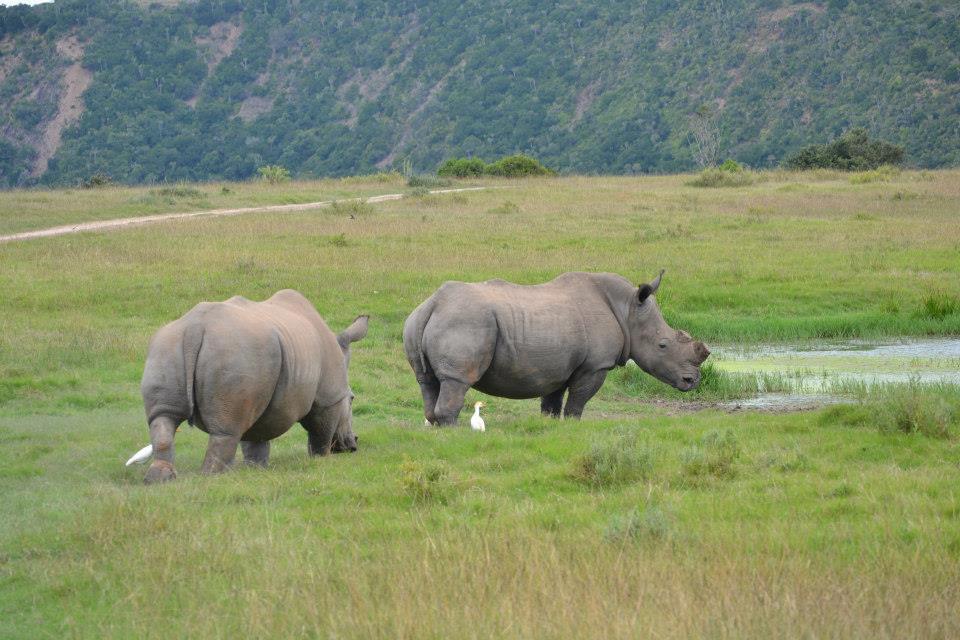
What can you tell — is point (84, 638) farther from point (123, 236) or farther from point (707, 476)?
point (123, 236)

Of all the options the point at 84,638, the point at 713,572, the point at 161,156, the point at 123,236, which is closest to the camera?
the point at 84,638

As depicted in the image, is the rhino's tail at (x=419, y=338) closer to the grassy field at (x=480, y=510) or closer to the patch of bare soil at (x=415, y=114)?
the grassy field at (x=480, y=510)

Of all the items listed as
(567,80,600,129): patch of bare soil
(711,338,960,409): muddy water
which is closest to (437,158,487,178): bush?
(567,80,600,129): patch of bare soil

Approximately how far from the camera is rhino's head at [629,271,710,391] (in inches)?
488

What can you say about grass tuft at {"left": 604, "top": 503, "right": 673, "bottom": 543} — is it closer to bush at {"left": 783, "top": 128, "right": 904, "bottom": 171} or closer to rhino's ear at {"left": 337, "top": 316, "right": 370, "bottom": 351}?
rhino's ear at {"left": 337, "top": 316, "right": 370, "bottom": 351}

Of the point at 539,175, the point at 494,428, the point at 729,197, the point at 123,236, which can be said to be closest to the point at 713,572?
the point at 494,428

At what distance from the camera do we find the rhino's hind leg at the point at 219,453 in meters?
8.96

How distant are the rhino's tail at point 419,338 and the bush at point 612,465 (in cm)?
303

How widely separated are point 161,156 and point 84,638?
78461mm

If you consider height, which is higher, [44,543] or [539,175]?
[44,543]

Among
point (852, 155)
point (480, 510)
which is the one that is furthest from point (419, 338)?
point (852, 155)

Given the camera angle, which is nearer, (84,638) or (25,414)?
(84,638)

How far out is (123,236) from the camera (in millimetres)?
27484

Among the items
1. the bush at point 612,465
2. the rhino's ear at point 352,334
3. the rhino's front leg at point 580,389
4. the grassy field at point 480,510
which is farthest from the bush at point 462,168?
the bush at point 612,465
